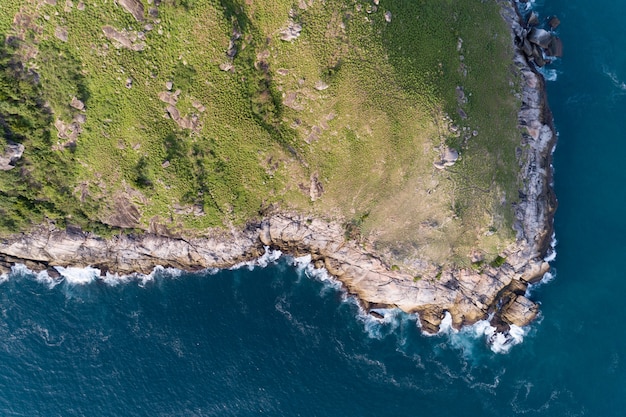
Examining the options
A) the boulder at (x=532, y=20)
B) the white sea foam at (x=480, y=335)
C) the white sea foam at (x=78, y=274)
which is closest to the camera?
the white sea foam at (x=480, y=335)

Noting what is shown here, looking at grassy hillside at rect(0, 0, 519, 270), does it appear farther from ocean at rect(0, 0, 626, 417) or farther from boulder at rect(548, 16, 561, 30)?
ocean at rect(0, 0, 626, 417)

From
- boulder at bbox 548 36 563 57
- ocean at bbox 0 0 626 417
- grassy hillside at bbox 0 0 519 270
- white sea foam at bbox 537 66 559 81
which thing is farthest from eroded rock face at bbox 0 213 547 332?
boulder at bbox 548 36 563 57

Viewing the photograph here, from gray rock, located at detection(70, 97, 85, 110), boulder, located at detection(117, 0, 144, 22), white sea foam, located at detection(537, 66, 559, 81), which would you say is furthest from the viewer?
white sea foam, located at detection(537, 66, 559, 81)

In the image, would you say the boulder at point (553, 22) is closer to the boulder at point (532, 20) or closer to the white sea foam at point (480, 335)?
the boulder at point (532, 20)

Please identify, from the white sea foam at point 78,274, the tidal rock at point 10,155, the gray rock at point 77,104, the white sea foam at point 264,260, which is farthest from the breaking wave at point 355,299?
the gray rock at point 77,104

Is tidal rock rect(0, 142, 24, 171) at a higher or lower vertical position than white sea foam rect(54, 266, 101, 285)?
higher

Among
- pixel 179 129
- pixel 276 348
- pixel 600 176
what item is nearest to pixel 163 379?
pixel 276 348

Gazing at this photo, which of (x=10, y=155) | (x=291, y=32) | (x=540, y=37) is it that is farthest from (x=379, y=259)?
(x=10, y=155)

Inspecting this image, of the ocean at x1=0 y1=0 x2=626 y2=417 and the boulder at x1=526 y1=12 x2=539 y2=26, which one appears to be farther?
the boulder at x1=526 y1=12 x2=539 y2=26
